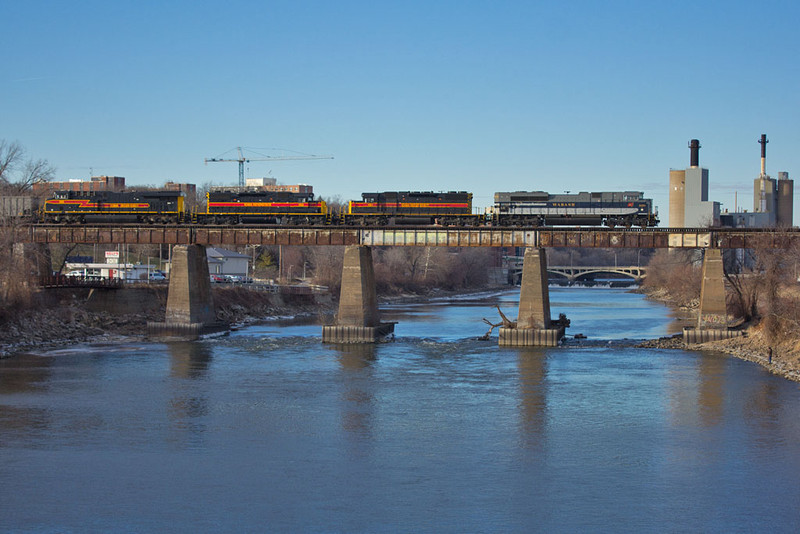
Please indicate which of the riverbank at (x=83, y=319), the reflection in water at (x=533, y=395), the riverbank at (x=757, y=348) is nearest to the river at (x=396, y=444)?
the reflection in water at (x=533, y=395)

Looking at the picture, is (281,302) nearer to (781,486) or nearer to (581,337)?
(581,337)

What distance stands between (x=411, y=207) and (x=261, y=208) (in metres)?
13.0

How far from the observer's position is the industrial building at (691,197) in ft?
374

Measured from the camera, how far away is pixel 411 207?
7344 cm

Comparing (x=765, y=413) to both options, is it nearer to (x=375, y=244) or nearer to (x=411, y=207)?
(x=375, y=244)

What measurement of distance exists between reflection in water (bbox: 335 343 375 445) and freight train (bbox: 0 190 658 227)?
16768mm

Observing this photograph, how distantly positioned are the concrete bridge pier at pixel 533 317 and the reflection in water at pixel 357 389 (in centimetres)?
971

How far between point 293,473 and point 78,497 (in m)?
6.23

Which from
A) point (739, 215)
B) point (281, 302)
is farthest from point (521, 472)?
point (739, 215)

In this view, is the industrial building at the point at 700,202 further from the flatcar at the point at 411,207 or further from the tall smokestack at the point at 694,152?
the flatcar at the point at 411,207

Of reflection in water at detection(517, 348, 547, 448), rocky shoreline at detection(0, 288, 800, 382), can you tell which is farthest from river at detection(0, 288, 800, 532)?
rocky shoreline at detection(0, 288, 800, 382)

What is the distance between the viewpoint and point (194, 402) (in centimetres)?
3809

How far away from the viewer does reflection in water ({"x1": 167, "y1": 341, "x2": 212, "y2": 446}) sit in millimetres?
32256

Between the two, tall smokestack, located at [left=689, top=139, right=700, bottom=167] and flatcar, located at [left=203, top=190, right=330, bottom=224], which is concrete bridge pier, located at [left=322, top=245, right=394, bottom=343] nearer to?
flatcar, located at [left=203, top=190, right=330, bottom=224]
